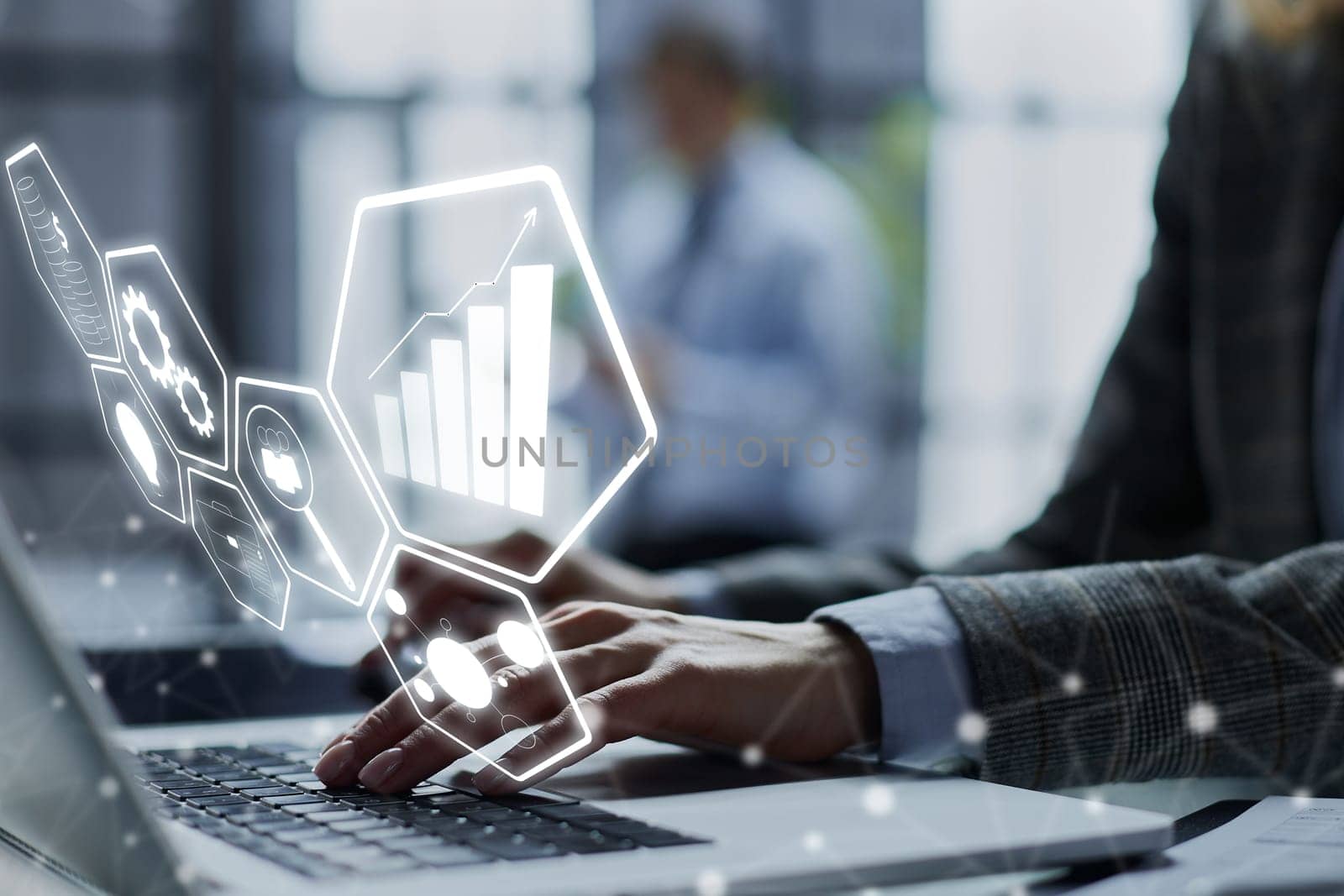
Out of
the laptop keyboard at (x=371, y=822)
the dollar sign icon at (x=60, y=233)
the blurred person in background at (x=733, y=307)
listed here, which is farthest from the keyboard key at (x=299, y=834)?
the blurred person in background at (x=733, y=307)

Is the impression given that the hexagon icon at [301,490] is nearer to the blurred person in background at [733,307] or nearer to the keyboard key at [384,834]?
the keyboard key at [384,834]

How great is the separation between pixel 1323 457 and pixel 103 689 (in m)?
0.80

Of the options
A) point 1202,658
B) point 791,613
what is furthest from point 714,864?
point 791,613

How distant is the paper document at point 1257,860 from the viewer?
393mm

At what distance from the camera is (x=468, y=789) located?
0.53 metres

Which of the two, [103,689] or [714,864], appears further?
[103,689]

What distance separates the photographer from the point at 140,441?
65 cm

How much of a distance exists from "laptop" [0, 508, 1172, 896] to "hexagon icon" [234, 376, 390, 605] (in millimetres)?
91

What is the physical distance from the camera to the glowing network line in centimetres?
49

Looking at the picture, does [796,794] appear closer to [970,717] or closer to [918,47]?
[970,717]

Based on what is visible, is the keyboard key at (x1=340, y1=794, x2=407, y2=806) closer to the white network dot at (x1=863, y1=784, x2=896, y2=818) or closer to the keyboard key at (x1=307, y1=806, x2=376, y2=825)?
the keyboard key at (x1=307, y1=806, x2=376, y2=825)

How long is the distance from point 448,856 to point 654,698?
0.46 feet

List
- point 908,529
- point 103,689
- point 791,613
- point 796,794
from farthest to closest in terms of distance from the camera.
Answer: point 908,529 → point 791,613 → point 103,689 → point 796,794

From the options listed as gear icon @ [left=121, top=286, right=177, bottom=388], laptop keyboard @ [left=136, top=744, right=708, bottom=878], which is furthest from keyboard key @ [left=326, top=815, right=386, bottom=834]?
gear icon @ [left=121, top=286, right=177, bottom=388]
